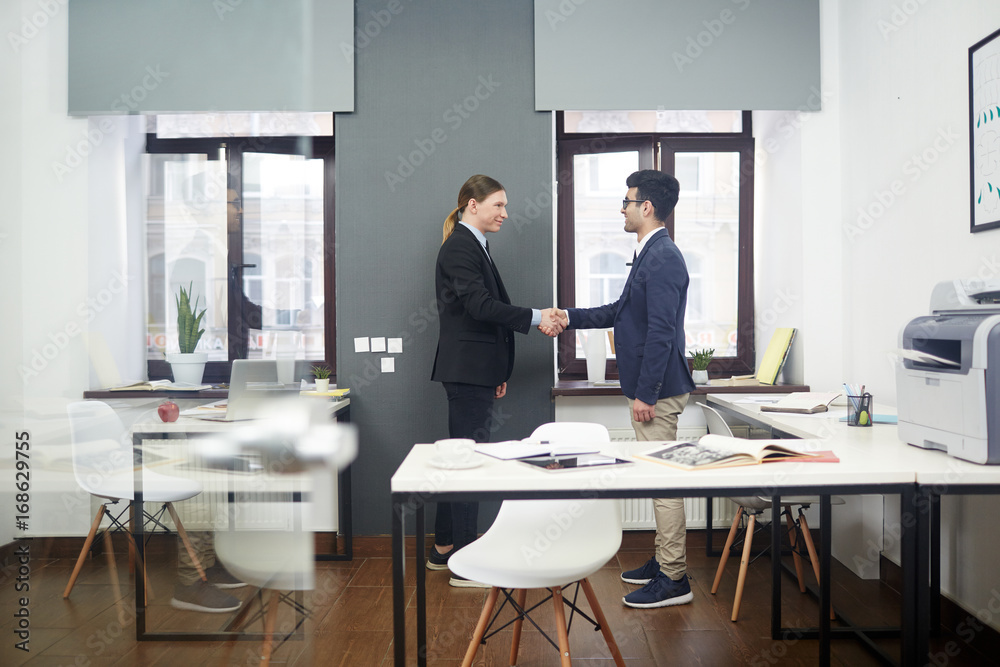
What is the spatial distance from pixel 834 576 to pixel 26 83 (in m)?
3.18

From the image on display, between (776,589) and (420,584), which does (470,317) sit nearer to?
(420,584)

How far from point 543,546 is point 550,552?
5 centimetres

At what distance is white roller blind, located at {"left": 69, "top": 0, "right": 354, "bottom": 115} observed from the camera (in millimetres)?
771

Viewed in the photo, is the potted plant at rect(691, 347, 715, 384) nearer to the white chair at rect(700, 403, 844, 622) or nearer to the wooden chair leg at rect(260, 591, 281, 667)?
the white chair at rect(700, 403, 844, 622)

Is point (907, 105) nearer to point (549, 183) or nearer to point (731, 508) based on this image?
point (549, 183)

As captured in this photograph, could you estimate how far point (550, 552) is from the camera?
1.86 meters

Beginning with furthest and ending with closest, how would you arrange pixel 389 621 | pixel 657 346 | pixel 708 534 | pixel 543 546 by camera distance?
pixel 708 534 → pixel 657 346 → pixel 389 621 → pixel 543 546

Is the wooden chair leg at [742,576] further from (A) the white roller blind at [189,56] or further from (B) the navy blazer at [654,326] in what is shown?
(A) the white roller blind at [189,56]

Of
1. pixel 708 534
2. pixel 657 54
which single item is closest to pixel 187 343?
pixel 708 534

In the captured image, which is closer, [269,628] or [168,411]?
[168,411]

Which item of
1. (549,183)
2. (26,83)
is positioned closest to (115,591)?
(26,83)

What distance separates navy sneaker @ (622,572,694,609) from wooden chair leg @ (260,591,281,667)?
176cm

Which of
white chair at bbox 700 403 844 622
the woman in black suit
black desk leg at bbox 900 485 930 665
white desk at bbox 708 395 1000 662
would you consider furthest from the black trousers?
black desk leg at bbox 900 485 930 665

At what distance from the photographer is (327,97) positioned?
3105 millimetres
